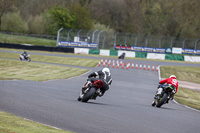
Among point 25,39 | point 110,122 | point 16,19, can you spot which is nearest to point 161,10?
point 16,19

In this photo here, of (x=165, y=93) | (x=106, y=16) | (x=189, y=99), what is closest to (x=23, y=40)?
(x=106, y=16)

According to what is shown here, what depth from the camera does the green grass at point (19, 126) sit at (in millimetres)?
5871

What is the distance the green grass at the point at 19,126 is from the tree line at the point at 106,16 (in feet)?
211

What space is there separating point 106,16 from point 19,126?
85807 mm

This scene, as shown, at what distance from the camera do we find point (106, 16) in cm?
9100

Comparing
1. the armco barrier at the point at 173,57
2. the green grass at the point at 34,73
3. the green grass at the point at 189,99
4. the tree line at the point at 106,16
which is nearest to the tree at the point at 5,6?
the tree line at the point at 106,16

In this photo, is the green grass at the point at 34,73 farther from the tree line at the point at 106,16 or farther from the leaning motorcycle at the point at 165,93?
the tree line at the point at 106,16

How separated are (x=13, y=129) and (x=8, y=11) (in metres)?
71.3

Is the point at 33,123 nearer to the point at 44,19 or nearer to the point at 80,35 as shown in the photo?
the point at 80,35

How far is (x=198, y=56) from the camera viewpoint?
53844mm

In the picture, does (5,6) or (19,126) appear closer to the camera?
(19,126)

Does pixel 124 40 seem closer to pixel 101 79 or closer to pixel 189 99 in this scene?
pixel 189 99

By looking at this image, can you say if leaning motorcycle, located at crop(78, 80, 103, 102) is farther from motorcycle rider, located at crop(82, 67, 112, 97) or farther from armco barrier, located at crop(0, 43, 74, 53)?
armco barrier, located at crop(0, 43, 74, 53)

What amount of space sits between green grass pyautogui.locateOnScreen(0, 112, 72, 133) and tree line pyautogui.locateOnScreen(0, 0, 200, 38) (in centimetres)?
6446
